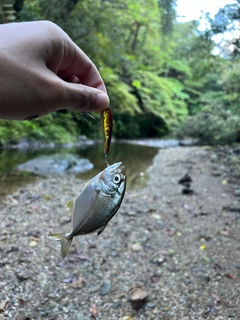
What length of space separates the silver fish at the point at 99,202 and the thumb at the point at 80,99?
0.72ft

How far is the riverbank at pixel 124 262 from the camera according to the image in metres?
2.01

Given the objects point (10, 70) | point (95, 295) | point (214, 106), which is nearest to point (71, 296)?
point (95, 295)

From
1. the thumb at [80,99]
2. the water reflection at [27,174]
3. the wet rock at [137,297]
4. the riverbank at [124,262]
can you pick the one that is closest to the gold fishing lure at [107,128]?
the thumb at [80,99]

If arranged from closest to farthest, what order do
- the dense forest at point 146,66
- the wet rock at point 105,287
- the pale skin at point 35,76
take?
1. the pale skin at point 35,76
2. the wet rock at point 105,287
3. the dense forest at point 146,66

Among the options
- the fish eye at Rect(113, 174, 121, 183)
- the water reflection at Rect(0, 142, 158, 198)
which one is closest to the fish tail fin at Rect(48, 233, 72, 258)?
the fish eye at Rect(113, 174, 121, 183)

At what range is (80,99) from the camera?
→ 3.18 ft

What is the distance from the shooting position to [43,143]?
885 centimetres

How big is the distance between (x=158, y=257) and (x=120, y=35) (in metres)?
A: 6.21

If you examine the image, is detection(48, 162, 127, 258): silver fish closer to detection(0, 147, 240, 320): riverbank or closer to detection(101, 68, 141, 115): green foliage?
detection(0, 147, 240, 320): riverbank

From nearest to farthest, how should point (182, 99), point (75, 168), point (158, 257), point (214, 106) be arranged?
1. point (158, 257)
2. point (75, 168)
3. point (214, 106)
4. point (182, 99)

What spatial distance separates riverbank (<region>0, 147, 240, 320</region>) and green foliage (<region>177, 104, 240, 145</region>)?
584 cm

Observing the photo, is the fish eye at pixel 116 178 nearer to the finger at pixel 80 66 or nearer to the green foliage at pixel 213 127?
the finger at pixel 80 66

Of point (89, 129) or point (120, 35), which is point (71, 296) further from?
point (89, 129)

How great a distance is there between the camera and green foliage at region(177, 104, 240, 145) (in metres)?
9.83
